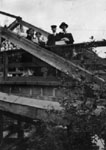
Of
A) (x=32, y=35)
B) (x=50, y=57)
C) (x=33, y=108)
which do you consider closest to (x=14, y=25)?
(x=32, y=35)

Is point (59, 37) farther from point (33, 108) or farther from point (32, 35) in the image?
point (33, 108)

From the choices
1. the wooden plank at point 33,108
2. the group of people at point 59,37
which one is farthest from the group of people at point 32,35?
the wooden plank at point 33,108

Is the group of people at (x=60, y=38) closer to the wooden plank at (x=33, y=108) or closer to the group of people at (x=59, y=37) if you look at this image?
the group of people at (x=59, y=37)

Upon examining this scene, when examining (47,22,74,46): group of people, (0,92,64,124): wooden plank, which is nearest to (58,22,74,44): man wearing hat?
(47,22,74,46): group of people

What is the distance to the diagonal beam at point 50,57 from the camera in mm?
4457

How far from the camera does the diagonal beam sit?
14.6ft

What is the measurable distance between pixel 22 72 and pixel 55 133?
3.69 metres

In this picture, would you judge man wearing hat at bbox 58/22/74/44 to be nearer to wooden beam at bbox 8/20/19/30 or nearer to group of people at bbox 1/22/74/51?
group of people at bbox 1/22/74/51

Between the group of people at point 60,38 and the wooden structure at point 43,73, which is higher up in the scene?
the group of people at point 60,38

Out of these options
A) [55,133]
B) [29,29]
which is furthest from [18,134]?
[55,133]

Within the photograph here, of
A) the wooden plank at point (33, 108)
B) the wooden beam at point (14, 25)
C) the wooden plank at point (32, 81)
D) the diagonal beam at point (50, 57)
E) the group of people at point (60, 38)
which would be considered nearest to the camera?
the wooden plank at point (33, 108)

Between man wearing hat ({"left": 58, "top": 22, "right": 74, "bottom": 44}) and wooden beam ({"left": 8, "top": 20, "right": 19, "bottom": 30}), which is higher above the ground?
wooden beam ({"left": 8, "top": 20, "right": 19, "bottom": 30})

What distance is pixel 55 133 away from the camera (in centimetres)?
396

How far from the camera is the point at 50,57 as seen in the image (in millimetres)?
5523
